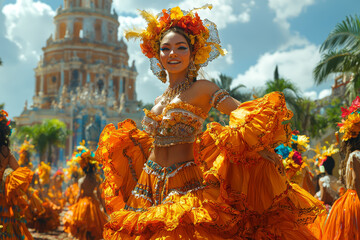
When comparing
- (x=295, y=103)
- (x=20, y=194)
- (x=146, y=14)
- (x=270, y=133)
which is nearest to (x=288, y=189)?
(x=270, y=133)

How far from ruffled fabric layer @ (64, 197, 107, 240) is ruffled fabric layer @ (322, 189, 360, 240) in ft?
18.7

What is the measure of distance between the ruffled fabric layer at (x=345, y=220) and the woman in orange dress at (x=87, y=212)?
5.58 metres

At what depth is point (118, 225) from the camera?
3.38 m

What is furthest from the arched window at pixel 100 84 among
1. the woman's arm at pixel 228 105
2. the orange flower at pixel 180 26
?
the woman's arm at pixel 228 105

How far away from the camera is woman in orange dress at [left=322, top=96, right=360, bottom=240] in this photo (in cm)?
548

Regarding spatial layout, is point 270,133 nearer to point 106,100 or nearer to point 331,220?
point 331,220

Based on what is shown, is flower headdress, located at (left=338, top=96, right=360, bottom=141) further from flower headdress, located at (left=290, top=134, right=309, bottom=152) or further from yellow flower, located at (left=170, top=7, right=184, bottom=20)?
yellow flower, located at (left=170, top=7, right=184, bottom=20)

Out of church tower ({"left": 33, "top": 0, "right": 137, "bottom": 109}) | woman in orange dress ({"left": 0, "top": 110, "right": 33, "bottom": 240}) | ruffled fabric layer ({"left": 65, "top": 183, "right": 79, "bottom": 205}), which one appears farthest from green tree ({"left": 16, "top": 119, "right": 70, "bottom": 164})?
woman in orange dress ({"left": 0, "top": 110, "right": 33, "bottom": 240})

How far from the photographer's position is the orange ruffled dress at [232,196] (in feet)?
10.2

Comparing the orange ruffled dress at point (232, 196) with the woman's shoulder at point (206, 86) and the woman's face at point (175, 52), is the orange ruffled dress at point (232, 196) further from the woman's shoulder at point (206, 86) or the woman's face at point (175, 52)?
the woman's face at point (175, 52)

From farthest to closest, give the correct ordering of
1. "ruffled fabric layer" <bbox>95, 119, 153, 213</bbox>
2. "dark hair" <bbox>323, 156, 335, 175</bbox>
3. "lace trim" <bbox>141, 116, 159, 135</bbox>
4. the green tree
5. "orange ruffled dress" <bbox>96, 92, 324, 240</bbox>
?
the green tree
"dark hair" <bbox>323, 156, 335, 175</bbox>
"ruffled fabric layer" <bbox>95, 119, 153, 213</bbox>
"lace trim" <bbox>141, 116, 159, 135</bbox>
"orange ruffled dress" <bbox>96, 92, 324, 240</bbox>

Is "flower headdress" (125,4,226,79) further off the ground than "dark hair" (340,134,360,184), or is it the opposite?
"flower headdress" (125,4,226,79)

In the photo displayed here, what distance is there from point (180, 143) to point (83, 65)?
45.6 metres

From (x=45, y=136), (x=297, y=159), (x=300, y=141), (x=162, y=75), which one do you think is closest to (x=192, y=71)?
(x=162, y=75)
